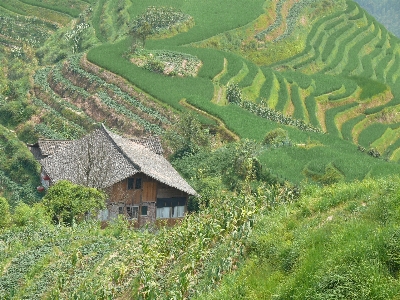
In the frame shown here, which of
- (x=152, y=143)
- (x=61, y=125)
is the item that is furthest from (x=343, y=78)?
(x=152, y=143)

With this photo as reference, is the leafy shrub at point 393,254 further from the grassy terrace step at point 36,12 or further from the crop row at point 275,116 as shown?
the grassy terrace step at point 36,12

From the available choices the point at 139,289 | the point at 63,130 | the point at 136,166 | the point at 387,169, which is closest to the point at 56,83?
the point at 63,130

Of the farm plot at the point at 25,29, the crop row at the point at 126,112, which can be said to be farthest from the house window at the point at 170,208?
the farm plot at the point at 25,29

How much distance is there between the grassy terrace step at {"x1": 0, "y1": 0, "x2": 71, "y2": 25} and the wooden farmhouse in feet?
177

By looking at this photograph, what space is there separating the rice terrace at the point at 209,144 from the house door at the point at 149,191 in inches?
14.1

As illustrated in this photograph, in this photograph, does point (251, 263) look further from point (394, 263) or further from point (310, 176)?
point (310, 176)

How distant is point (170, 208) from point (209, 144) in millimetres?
9787

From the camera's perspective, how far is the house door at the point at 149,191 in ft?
135

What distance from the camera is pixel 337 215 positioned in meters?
17.8

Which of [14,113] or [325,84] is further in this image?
A: [325,84]

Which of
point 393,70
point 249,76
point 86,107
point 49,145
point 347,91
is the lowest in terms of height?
point 393,70

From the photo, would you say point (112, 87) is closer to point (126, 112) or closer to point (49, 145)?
point (126, 112)

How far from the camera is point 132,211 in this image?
1631 inches

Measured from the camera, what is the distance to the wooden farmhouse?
4025 centimetres
